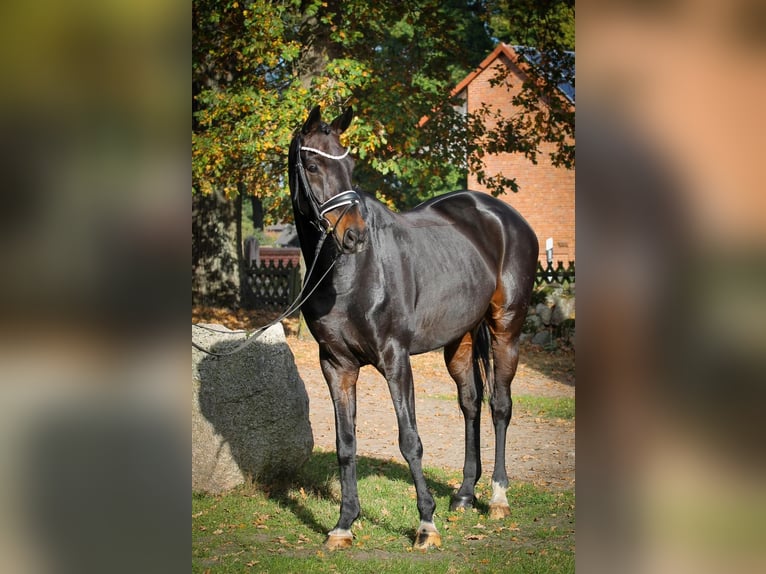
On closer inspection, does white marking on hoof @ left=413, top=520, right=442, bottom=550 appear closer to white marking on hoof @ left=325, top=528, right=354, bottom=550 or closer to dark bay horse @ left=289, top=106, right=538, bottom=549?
dark bay horse @ left=289, top=106, right=538, bottom=549

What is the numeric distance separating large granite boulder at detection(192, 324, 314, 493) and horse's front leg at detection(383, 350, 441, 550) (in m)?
1.48

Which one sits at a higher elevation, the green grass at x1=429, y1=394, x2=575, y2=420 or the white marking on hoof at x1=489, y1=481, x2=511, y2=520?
the white marking on hoof at x1=489, y1=481, x2=511, y2=520

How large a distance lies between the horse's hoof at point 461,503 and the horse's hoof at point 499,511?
0.71 feet

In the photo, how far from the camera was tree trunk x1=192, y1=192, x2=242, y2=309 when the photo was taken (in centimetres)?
1858

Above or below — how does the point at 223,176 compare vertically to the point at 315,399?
above

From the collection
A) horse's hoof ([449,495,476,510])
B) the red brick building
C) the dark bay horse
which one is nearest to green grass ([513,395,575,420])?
the dark bay horse

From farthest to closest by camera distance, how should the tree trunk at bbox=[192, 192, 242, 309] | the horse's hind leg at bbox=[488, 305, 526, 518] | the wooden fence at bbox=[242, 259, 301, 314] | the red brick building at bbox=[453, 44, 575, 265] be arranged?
the red brick building at bbox=[453, 44, 575, 265]
the wooden fence at bbox=[242, 259, 301, 314]
the tree trunk at bbox=[192, 192, 242, 309]
the horse's hind leg at bbox=[488, 305, 526, 518]

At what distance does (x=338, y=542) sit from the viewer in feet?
17.8
